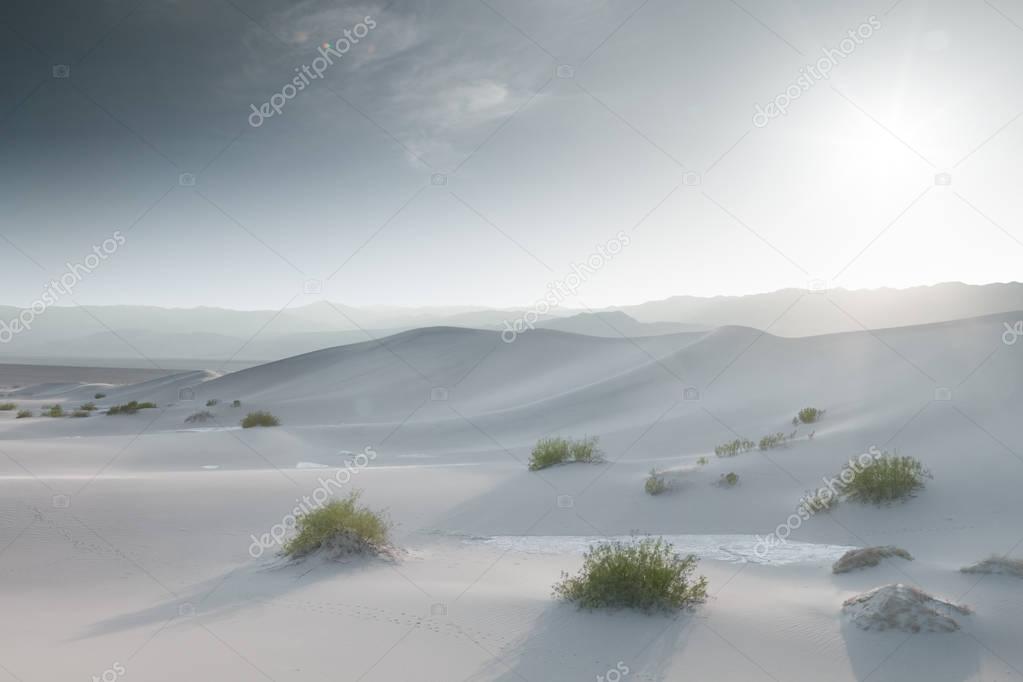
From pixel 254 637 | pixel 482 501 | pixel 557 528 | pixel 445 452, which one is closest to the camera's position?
pixel 254 637

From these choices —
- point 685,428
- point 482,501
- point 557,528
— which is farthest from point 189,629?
point 685,428

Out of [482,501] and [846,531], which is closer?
[846,531]

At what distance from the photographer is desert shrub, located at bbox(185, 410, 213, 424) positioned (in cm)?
2328

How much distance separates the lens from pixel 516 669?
14.0ft

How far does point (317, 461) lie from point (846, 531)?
39.4 feet

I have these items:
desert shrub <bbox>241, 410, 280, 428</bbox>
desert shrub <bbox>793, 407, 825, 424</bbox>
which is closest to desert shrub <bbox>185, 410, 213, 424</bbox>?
desert shrub <bbox>241, 410, 280, 428</bbox>

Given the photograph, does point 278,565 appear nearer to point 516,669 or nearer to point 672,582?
point 516,669

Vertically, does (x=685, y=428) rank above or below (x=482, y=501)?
above

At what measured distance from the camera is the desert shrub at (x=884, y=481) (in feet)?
27.5

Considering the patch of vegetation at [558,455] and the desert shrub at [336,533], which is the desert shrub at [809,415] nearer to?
the patch of vegetation at [558,455]
